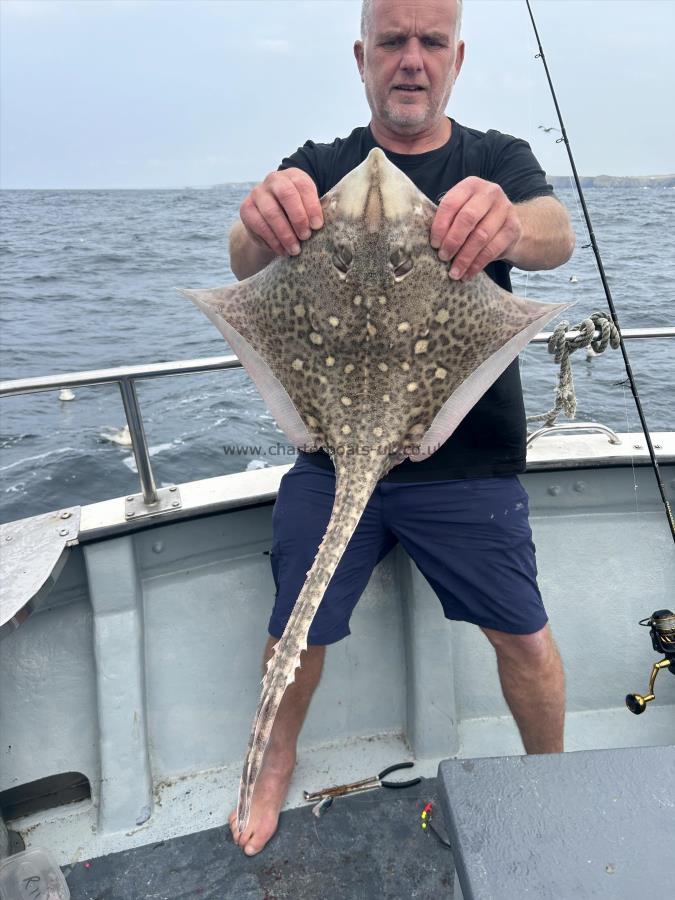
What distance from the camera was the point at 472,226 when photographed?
1592mm

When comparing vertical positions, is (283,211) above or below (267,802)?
above

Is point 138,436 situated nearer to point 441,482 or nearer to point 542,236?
point 441,482

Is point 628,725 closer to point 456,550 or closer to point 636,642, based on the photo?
point 636,642

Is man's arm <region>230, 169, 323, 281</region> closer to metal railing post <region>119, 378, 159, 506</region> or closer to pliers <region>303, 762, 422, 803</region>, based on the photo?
metal railing post <region>119, 378, 159, 506</region>

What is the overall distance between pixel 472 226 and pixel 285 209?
0.46m

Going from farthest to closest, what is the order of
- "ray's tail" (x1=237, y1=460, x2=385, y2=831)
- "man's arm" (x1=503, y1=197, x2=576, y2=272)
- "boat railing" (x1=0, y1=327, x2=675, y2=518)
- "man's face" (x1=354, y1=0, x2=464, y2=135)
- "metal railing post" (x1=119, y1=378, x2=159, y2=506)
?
"metal railing post" (x1=119, y1=378, x2=159, y2=506)
"boat railing" (x1=0, y1=327, x2=675, y2=518)
"man's face" (x1=354, y1=0, x2=464, y2=135)
"man's arm" (x1=503, y1=197, x2=576, y2=272)
"ray's tail" (x1=237, y1=460, x2=385, y2=831)

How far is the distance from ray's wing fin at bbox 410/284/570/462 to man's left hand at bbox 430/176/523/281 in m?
0.14

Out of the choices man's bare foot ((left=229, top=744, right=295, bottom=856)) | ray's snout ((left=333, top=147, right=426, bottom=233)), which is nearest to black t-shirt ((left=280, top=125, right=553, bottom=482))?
ray's snout ((left=333, top=147, right=426, bottom=233))

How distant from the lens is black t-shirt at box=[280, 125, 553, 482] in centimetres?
226

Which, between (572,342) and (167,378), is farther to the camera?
(167,378)

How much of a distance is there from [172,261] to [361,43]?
76.2ft

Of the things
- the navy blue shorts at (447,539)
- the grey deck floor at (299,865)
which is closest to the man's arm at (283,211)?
the navy blue shorts at (447,539)

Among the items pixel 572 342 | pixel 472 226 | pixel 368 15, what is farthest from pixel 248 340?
pixel 572 342

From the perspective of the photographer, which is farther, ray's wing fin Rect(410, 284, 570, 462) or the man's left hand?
ray's wing fin Rect(410, 284, 570, 462)
